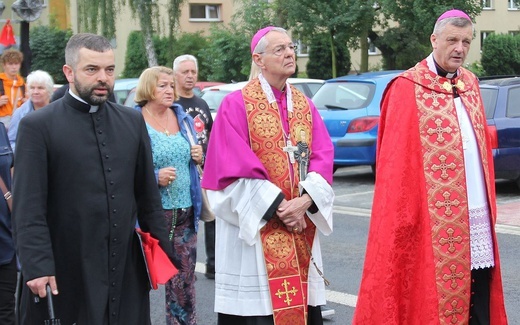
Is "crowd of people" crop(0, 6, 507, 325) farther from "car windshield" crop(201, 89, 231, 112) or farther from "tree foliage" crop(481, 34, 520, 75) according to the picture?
"tree foliage" crop(481, 34, 520, 75)

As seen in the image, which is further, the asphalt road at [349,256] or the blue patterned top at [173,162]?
the asphalt road at [349,256]

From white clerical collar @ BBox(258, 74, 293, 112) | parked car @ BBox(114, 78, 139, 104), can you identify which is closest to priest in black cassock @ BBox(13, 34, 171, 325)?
white clerical collar @ BBox(258, 74, 293, 112)

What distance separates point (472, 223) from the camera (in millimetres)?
5367

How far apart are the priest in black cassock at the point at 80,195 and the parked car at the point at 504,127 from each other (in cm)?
894

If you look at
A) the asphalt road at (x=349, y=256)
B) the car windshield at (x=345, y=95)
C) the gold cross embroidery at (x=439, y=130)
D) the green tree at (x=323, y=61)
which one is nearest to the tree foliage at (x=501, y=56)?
the green tree at (x=323, y=61)

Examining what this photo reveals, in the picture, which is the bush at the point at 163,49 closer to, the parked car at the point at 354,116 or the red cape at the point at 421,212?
the parked car at the point at 354,116

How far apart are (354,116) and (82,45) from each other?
34.0ft

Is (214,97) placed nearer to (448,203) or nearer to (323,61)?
(448,203)

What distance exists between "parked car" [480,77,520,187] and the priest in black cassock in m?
8.94

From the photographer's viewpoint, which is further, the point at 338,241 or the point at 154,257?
the point at 338,241

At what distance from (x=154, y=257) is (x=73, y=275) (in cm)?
39

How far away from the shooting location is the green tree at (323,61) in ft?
123

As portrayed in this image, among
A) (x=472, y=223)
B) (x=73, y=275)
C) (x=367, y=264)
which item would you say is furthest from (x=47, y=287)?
(x=472, y=223)

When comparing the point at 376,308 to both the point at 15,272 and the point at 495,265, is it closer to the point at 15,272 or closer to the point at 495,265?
the point at 495,265
